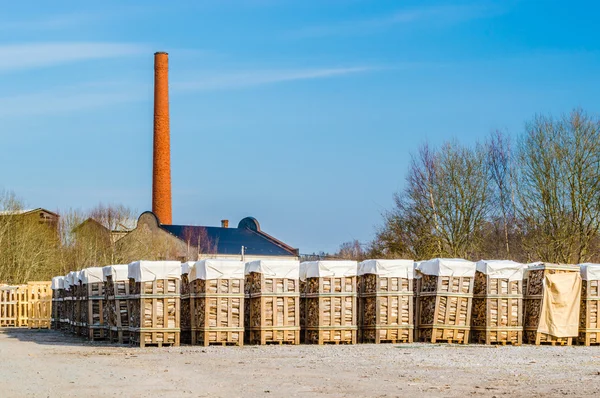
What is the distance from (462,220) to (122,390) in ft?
108

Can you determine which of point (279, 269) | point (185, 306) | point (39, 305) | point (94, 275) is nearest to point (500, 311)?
point (279, 269)

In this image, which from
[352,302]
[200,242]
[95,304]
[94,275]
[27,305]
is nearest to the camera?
[352,302]

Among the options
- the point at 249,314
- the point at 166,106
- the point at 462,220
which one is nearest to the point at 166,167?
the point at 166,106

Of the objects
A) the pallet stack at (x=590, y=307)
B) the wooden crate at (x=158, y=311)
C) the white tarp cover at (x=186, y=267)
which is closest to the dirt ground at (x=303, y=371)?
the wooden crate at (x=158, y=311)

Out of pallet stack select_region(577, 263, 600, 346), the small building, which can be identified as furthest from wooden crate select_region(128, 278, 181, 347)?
the small building

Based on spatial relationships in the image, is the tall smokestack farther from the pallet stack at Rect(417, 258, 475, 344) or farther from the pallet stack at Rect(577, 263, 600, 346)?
the pallet stack at Rect(577, 263, 600, 346)

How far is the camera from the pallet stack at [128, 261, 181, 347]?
72.1ft

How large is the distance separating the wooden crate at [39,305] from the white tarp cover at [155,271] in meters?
17.4

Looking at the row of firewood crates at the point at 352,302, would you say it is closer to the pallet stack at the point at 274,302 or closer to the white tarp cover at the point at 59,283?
the pallet stack at the point at 274,302

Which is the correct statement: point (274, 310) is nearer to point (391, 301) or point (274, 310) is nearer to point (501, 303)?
point (391, 301)

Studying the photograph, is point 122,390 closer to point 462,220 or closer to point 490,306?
point 490,306

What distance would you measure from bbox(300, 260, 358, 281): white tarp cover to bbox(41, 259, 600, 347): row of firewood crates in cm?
2

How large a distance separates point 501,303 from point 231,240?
171 feet

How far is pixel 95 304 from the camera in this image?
26.2 metres
